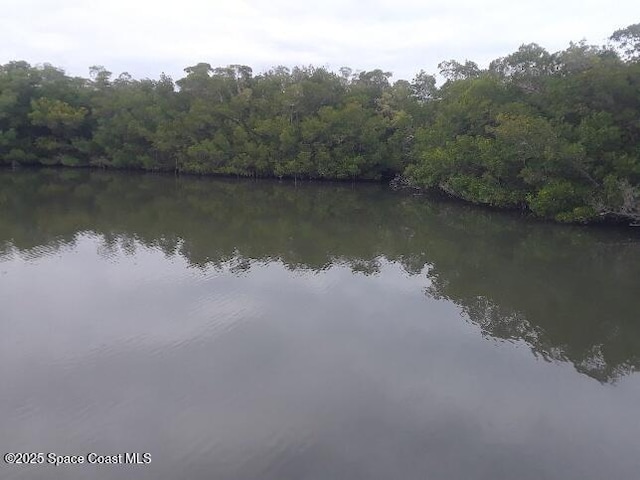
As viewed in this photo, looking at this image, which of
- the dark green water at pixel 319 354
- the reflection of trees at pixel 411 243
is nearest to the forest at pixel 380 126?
the reflection of trees at pixel 411 243

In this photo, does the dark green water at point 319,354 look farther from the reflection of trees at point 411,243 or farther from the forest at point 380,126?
the forest at point 380,126

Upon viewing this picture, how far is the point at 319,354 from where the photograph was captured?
9.55 meters

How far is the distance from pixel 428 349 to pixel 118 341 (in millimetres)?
6013

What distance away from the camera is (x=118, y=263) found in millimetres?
14992

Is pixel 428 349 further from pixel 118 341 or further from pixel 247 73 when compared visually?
pixel 247 73

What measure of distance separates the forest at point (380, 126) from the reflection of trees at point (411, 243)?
2.11m

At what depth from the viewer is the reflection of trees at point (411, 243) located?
1139 cm

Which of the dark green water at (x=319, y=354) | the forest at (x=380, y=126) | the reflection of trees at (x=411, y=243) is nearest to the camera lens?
the dark green water at (x=319, y=354)

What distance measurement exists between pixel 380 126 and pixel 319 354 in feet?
89.9

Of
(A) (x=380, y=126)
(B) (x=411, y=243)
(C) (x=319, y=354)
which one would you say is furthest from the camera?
(A) (x=380, y=126)

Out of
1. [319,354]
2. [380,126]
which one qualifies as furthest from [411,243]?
[380,126]

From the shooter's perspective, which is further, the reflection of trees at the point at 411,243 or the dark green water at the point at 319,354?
the reflection of trees at the point at 411,243

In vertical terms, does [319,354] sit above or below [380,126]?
below

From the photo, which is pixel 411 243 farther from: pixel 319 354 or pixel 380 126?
pixel 380 126
